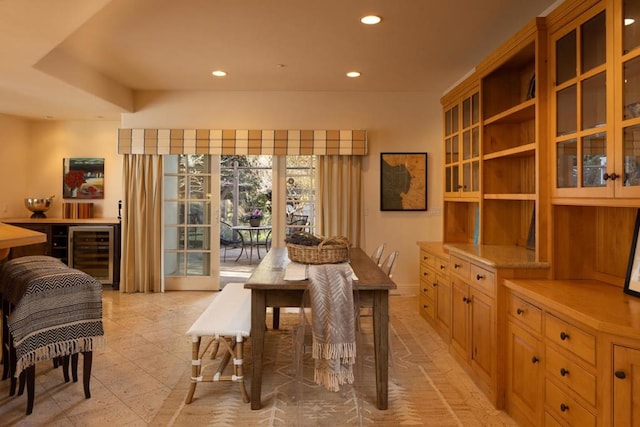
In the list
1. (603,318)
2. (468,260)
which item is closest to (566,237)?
(468,260)

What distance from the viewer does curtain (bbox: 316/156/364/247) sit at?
5070mm

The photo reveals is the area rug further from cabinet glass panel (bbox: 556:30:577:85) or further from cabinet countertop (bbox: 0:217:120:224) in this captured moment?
cabinet countertop (bbox: 0:217:120:224)

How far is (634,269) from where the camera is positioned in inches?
75.1

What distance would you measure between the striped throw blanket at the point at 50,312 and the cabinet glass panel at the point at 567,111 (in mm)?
2799

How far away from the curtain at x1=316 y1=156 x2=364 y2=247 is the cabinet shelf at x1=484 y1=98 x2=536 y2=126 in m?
2.15

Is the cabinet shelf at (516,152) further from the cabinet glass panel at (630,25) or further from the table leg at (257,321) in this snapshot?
the table leg at (257,321)

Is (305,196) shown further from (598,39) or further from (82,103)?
(598,39)

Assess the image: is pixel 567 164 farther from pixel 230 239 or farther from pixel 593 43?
pixel 230 239

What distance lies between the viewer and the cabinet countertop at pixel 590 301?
1491 millimetres

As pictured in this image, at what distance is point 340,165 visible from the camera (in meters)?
5.11

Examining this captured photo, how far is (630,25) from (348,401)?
241 centimetres

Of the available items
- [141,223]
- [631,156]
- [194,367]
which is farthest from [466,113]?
[141,223]

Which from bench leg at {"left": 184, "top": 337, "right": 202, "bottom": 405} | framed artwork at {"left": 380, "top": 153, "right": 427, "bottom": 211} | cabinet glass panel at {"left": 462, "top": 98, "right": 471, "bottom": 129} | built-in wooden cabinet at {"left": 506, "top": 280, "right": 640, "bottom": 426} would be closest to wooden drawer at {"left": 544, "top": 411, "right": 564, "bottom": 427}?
built-in wooden cabinet at {"left": 506, "top": 280, "right": 640, "bottom": 426}

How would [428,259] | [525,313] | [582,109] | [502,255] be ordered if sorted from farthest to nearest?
[428,259] → [502,255] → [525,313] → [582,109]
